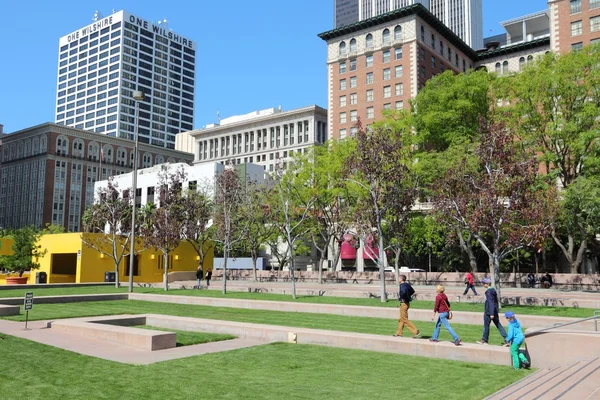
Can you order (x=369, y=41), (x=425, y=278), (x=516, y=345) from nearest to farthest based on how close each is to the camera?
(x=516, y=345), (x=425, y=278), (x=369, y=41)

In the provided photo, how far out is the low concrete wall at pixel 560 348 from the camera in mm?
11922

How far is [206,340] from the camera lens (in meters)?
15.0

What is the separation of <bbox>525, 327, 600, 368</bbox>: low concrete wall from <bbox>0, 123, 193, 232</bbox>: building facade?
11259 cm

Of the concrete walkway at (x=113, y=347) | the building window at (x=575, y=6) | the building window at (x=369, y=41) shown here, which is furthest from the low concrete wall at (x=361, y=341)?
the building window at (x=369, y=41)

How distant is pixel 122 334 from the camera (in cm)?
1418

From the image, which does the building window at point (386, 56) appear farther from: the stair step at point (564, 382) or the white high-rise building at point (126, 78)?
the white high-rise building at point (126, 78)

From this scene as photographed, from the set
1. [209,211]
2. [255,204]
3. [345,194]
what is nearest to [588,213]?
[345,194]

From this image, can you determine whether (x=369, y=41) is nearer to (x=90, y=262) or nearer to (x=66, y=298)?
(x=90, y=262)

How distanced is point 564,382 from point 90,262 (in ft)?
149

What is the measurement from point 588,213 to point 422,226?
18.0 meters

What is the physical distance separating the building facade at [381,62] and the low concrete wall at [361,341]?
62.7 meters

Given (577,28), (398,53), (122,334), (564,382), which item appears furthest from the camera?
(398,53)

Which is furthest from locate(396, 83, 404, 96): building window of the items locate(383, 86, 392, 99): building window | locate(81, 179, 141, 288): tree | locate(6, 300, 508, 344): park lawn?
locate(6, 300, 508, 344): park lawn

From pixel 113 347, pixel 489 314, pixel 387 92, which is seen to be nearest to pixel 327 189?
pixel 387 92
